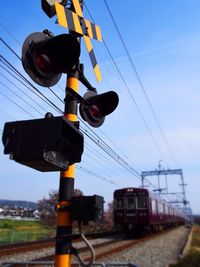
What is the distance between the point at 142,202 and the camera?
22891 mm

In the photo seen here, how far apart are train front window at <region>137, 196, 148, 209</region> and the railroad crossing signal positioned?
19.1 meters

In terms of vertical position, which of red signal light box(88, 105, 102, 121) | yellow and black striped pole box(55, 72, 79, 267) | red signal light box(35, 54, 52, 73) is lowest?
yellow and black striped pole box(55, 72, 79, 267)

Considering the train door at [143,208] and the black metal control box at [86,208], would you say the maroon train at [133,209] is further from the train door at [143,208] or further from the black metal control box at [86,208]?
the black metal control box at [86,208]

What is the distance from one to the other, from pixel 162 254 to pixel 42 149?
39.7ft

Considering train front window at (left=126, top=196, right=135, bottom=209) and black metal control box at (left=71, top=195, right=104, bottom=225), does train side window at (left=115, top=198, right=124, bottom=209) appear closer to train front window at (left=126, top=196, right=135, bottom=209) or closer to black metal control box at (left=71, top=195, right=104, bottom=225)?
train front window at (left=126, top=196, right=135, bottom=209)

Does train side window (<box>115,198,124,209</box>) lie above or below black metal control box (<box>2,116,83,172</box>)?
above

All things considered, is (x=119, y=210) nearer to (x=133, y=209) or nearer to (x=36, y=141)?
(x=133, y=209)

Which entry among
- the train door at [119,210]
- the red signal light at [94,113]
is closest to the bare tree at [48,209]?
the train door at [119,210]

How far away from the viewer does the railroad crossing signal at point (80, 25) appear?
147 inches

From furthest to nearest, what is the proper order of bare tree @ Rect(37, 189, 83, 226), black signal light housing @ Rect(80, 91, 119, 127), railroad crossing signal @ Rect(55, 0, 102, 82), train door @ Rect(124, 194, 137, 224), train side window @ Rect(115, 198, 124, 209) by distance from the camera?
bare tree @ Rect(37, 189, 83, 226), train side window @ Rect(115, 198, 124, 209), train door @ Rect(124, 194, 137, 224), black signal light housing @ Rect(80, 91, 119, 127), railroad crossing signal @ Rect(55, 0, 102, 82)

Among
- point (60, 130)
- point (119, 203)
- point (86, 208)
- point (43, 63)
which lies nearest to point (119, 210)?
point (119, 203)

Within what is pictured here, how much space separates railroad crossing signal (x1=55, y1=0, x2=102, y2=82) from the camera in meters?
3.75

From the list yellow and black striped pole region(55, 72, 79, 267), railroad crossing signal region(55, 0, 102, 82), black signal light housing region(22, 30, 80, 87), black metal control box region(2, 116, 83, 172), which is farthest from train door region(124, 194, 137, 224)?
black metal control box region(2, 116, 83, 172)

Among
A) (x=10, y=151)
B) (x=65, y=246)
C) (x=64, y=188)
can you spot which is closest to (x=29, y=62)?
(x=10, y=151)
